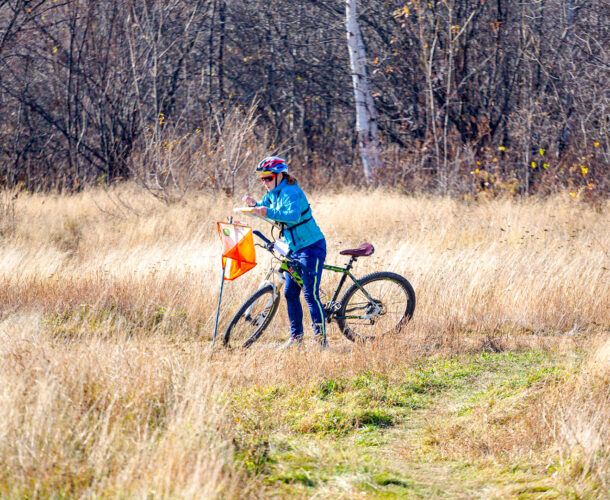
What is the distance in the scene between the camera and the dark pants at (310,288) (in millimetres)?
6516

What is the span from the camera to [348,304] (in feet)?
23.3

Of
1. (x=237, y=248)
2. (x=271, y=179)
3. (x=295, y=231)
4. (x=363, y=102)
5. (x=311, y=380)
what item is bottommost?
(x=311, y=380)

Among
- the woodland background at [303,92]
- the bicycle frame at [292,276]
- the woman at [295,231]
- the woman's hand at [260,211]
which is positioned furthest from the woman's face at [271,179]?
the woodland background at [303,92]

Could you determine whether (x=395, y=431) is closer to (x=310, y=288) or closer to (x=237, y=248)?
(x=310, y=288)

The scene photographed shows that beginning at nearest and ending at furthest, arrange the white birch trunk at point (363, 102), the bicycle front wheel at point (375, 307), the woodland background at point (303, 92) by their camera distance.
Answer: the bicycle front wheel at point (375, 307), the woodland background at point (303, 92), the white birch trunk at point (363, 102)

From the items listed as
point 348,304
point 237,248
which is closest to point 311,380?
point 237,248

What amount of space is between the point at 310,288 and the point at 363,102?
11.5 meters

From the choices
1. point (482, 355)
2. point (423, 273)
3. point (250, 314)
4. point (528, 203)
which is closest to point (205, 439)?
point (250, 314)

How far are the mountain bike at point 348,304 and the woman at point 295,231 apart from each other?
Answer: 0.12 metres

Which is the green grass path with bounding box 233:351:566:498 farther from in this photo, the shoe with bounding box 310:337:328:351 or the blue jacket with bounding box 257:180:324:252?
the blue jacket with bounding box 257:180:324:252

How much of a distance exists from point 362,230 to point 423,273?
325cm

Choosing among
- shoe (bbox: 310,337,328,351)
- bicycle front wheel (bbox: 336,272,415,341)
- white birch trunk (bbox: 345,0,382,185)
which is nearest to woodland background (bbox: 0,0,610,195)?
white birch trunk (bbox: 345,0,382,185)

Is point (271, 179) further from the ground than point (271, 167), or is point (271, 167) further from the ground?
point (271, 167)

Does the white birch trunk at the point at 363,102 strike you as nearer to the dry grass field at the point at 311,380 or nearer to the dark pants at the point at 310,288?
the dry grass field at the point at 311,380
